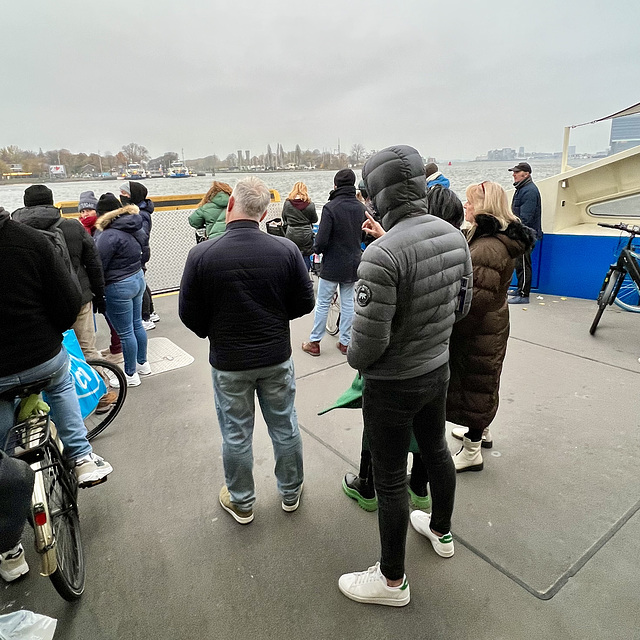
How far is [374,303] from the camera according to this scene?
4.96 ft

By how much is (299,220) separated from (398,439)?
4315mm

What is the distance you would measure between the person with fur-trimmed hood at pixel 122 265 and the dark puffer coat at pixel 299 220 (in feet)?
6.74

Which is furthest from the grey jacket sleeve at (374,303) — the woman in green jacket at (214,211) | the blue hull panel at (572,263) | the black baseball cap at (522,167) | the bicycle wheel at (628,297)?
the blue hull panel at (572,263)

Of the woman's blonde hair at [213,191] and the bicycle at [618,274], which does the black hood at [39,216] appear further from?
the bicycle at [618,274]

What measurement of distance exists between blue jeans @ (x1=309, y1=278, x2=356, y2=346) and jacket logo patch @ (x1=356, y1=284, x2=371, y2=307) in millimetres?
2955

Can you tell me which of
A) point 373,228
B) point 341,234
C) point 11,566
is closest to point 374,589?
point 373,228

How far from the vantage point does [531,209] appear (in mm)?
6090

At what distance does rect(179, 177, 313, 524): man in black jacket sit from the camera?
195cm

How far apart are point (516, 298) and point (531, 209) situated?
1212 millimetres

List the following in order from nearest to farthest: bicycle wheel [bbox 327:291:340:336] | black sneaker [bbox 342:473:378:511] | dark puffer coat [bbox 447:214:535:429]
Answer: dark puffer coat [bbox 447:214:535:429], black sneaker [bbox 342:473:378:511], bicycle wheel [bbox 327:291:340:336]

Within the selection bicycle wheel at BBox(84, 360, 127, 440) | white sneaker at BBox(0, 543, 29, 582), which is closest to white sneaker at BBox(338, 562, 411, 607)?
white sneaker at BBox(0, 543, 29, 582)

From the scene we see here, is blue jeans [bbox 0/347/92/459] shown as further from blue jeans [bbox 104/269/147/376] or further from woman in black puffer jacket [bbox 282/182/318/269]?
woman in black puffer jacket [bbox 282/182/318/269]

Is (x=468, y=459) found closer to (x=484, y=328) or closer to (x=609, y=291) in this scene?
(x=484, y=328)

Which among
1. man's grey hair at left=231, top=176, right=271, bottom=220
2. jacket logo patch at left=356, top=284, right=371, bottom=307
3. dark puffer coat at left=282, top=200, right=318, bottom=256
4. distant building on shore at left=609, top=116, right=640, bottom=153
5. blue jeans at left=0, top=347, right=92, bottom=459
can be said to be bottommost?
blue jeans at left=0, top=347, right=92, bottom=459
